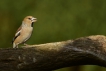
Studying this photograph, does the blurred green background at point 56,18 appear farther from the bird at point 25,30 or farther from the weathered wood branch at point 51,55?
the weathered wood branch at point 51,55

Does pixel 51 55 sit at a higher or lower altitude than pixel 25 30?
lower

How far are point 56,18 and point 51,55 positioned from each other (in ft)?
8.53

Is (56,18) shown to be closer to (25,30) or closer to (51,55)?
(25,30)

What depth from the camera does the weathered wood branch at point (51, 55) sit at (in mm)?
4984

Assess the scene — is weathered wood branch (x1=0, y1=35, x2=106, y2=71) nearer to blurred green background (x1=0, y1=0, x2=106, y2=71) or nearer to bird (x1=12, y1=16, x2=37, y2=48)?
bird (x1=12, y1=16, x2=37, y2=48)

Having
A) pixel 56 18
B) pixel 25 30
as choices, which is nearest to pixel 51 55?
pixel 25 30

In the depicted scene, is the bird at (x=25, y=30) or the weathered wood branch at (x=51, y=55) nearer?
the weathered wood branch at (x=51, y=55)

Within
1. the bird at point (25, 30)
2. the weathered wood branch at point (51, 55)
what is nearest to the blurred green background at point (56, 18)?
the bird at point (25, 30)

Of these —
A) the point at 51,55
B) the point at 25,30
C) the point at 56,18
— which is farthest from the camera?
the point at 56,18

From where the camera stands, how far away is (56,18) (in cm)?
759

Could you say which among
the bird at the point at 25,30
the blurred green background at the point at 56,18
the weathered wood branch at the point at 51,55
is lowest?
the weathered wood branch at the point at 51,55

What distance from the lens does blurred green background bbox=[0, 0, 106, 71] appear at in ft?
24.5

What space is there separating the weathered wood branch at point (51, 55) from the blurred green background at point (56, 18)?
223cm

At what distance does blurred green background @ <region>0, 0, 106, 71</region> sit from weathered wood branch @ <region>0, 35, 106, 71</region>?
2.23 m
